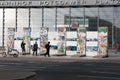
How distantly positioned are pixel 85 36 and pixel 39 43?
559 cm

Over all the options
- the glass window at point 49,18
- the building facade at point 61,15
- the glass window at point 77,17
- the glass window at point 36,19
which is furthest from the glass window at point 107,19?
the glass window at point 36,19

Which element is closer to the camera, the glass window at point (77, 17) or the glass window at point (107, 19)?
the glass window at point (107, 19)

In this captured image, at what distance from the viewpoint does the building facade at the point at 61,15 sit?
56.2 meters

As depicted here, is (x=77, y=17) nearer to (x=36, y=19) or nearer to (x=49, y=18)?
(x=49, y=18)

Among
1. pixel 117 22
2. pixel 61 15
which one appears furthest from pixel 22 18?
pixel 117 22

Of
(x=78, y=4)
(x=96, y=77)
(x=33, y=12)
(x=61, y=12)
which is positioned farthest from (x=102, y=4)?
(x=96, y=77)

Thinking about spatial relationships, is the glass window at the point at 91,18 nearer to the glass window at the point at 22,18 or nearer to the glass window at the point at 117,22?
the glass window at the point at 117,22

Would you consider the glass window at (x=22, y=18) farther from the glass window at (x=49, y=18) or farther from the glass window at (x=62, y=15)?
the glass window at (x=62, y=15)

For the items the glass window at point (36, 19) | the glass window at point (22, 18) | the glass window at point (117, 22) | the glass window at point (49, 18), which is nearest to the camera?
the glass window at point (117, 22)

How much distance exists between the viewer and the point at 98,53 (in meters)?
41.2

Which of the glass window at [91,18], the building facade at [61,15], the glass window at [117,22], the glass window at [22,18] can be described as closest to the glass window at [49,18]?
the building facade at [61,15]

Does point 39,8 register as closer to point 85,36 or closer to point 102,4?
point 102,4

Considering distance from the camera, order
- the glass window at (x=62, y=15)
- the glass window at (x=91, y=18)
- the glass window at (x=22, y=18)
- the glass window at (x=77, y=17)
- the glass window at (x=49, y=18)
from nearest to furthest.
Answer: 1. the glass window at (x=91, y=18)
2. the glass window at (x=77, y=17)
3. the glass window at (x=62, y=15)
4. the glass window at (x=49, y=18)
5. the glass window at (x=22, y=18)

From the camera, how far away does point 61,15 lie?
58.7 metres
